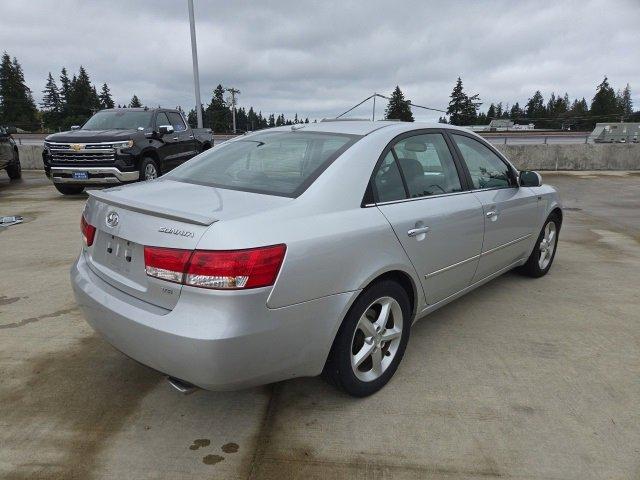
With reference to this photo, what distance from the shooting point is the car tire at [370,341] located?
2.49m

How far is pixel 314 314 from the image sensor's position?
7.36 feet

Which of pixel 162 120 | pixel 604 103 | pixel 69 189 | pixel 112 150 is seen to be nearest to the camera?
pixel 112 150

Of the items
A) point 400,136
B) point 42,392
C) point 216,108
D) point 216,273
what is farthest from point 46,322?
point 216,108

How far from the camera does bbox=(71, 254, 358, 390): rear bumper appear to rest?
78.6 inches

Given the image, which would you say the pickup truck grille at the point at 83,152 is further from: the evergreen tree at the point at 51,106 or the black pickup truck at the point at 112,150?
the evergreen tree at the point at 51,106

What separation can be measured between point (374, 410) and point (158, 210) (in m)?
1.56

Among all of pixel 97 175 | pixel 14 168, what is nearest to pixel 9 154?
pixel 14 168

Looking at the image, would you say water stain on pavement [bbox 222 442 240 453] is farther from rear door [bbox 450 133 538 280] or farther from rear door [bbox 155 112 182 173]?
rear door [bbox 155 112 182 173]

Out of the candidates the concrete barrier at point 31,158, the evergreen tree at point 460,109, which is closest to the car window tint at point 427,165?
the concrete barrier at point 31,158

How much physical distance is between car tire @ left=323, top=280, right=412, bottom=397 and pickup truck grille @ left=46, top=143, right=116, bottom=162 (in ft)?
26.1

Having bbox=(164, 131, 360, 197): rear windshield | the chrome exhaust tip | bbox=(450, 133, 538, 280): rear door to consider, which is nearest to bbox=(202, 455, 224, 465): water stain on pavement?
the chrome exhaust tip

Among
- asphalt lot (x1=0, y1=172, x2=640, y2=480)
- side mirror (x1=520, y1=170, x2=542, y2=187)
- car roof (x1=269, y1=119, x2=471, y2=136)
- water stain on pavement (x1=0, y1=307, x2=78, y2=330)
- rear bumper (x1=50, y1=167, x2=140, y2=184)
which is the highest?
car roof (x1=269, y1=119, x2=471, y2=136)

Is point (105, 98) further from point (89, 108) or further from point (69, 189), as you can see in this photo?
point (69, 189)

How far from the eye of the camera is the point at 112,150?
9.12m
